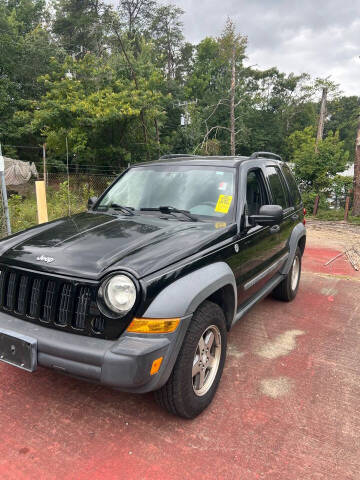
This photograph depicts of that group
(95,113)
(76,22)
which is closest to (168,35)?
(76,22)

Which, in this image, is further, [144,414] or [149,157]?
[149,157]

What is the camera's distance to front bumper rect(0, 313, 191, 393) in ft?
6.31

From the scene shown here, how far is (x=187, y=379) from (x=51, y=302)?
3.34 feet

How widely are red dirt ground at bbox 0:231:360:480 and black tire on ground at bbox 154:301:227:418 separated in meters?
0.15

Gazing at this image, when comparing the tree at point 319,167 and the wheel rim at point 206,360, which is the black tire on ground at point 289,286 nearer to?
the wheel rim at point 206,360

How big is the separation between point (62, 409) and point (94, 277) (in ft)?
3.72

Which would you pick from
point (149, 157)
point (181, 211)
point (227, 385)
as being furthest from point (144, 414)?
point (149, 157)

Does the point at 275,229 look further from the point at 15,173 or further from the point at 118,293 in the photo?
the point at 15,173

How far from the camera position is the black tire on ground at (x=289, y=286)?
4.67m

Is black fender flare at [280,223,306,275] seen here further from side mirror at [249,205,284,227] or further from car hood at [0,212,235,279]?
car hood at [0,212,235,279]

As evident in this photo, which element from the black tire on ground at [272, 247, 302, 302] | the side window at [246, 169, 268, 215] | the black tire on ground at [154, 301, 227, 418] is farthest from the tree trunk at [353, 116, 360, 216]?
the black tire on ground at [154, 301, 227, 418]

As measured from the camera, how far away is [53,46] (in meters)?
24.0

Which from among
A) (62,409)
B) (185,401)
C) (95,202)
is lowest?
(62,409)

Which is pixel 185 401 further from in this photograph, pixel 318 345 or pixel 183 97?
pixel 183 97
